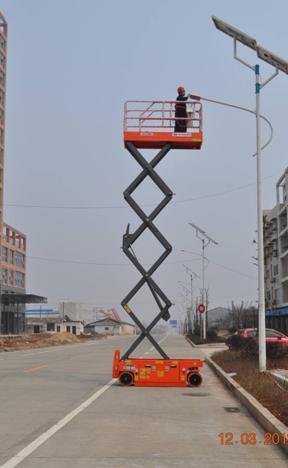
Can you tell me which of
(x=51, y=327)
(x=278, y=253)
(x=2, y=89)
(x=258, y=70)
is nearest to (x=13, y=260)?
(x=2, y=89)

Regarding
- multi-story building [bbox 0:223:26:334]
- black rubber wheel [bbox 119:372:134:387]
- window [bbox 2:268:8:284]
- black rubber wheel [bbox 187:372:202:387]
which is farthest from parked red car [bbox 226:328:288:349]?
window [bbox 2:268:8:284]

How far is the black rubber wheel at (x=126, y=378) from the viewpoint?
1587cm

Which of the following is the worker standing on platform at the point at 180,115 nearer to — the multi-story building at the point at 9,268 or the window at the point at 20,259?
the multi-story building at the point at 9,268

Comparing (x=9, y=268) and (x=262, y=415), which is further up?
(x=9, y=268)

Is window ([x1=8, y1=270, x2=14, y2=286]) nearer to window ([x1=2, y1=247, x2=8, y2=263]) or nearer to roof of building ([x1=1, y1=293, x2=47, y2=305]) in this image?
window ([x1=2, y1=247, x2=8, y2=263])

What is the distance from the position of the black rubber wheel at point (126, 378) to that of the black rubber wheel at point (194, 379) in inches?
58.6

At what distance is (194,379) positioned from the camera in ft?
52.1

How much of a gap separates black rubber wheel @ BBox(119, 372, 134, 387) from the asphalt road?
350 mm

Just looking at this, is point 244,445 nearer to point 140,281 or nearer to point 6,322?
point 140,281

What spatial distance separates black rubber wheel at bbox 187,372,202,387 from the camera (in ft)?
51.6

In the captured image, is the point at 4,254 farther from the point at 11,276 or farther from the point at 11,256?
the point at 11,276

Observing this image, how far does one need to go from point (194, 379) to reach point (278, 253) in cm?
7426

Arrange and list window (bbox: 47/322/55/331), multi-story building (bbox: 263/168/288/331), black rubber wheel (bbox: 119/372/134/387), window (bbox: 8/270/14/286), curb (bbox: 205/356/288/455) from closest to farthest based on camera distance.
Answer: curb (bbox: 205/356/288/455), black rubber wheel (bbox: 119/372/134/387), multi-story building (bbox: 263/168/288/331), window (bbox: 8/270/14/286), window (bbox: 47/322/55/331)

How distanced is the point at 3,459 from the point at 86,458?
988 millimetres
